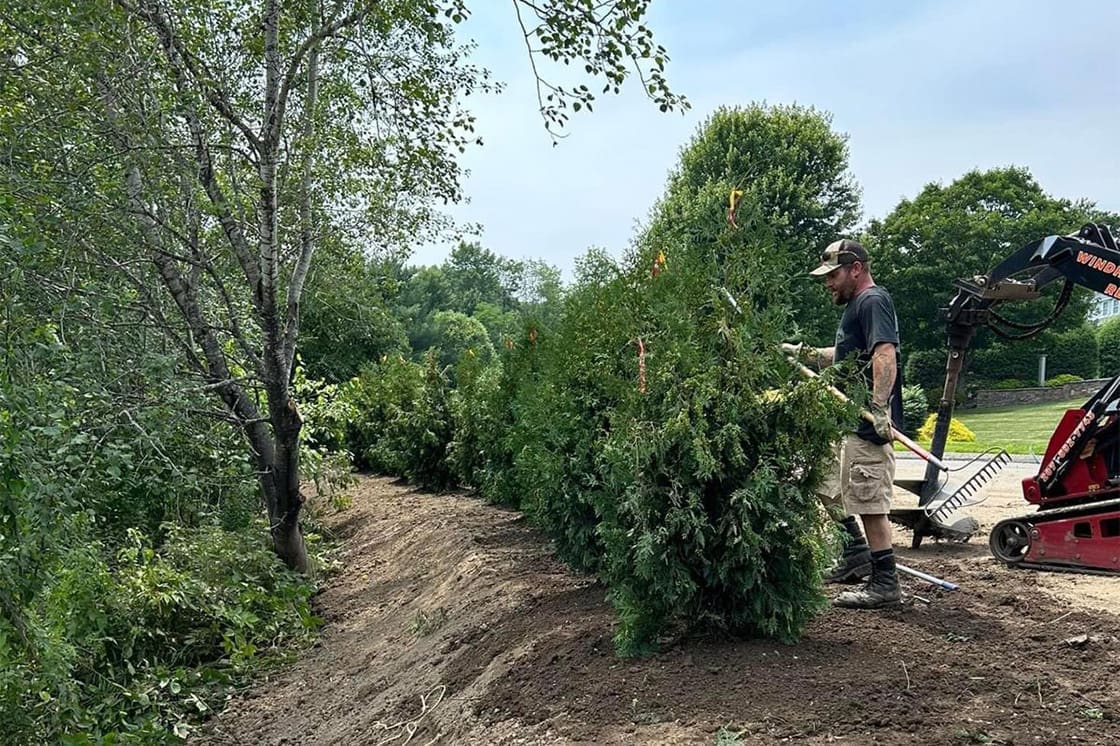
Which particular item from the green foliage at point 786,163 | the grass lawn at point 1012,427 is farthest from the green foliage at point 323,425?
the green foliage at point 786,163

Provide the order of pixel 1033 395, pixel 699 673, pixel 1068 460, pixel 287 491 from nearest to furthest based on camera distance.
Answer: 1. pixel 699 673
2. pixel 1068 460
3. pixel 287 491
4. pixel 1033 395

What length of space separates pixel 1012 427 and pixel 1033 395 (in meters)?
10.8

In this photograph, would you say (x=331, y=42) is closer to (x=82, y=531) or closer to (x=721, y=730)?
(x=82, y=531)

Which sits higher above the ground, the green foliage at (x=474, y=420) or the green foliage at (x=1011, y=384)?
the green foliage at (x=474, y=420)

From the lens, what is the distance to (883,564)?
13.9 feet

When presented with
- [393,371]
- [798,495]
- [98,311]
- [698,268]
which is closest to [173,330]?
[98,311]

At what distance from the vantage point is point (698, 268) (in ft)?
13.1

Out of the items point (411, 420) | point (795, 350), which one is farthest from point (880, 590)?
point (411, 420)

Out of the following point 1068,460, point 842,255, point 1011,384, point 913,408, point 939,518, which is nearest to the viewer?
point 842,255

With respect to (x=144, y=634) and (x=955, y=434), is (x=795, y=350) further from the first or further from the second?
(x=955, y=434)

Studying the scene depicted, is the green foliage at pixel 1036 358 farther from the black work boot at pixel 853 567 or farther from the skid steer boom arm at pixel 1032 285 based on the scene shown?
the black work boot at pixel 853 567

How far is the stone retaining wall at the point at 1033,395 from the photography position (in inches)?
1292

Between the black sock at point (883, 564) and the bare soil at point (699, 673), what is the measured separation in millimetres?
214

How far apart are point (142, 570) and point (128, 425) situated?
1594 mm
